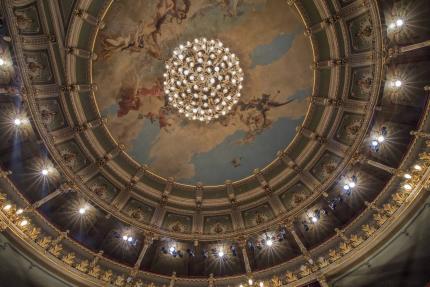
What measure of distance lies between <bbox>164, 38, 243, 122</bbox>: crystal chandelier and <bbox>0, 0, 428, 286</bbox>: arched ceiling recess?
0.79 metres

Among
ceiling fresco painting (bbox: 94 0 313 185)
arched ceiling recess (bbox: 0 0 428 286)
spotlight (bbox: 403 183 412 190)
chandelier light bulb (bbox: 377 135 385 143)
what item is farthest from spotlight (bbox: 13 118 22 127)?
spotlight (bbox: 403 183 412 190)

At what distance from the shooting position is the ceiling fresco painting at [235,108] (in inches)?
809

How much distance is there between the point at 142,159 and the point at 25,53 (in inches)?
372

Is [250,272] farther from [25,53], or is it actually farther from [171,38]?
[25,53]

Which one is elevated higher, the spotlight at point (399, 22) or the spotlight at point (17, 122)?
the spotlight at point (399, 22)

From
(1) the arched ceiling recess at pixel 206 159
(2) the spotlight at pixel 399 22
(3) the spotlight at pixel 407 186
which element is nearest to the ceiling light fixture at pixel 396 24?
(2) the spotlight at pixel 399 22

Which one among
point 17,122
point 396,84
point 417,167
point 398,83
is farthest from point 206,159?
point 417,167

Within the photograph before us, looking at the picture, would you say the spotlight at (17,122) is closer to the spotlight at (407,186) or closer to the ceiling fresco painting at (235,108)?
the ceiling fresco painting at (235,108)

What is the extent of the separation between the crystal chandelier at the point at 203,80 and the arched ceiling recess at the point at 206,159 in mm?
793

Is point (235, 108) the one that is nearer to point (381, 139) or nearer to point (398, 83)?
point (381, 139)

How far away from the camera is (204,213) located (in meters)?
23.6

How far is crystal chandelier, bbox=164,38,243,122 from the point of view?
2236 centimetres

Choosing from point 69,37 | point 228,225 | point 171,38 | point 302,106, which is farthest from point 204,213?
point 69,37

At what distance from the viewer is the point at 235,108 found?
23.8 metres
